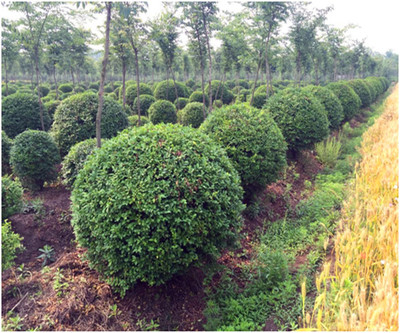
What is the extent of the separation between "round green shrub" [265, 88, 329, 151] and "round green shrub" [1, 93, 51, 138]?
7514 millimetres

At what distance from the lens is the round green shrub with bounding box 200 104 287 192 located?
5090 mm

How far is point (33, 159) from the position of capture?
5.91 meters

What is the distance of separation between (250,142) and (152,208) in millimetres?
2874

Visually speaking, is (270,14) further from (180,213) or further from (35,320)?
(35,320)

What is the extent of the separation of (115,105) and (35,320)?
20.4ft

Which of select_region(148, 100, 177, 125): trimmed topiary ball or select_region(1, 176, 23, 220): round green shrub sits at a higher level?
select_region(148, 100, 177, 125): trimmed topiary ball

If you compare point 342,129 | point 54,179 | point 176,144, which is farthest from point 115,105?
point 342,129

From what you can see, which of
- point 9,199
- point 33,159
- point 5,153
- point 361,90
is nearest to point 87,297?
point 9,199

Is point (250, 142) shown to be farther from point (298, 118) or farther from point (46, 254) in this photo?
point (46, 254)

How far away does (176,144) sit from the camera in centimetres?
347

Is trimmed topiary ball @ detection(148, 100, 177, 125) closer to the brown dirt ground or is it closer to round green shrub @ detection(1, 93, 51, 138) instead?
round green shrub @ detection(1, 93, 51, 138)

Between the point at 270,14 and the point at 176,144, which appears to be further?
the point at 270,14

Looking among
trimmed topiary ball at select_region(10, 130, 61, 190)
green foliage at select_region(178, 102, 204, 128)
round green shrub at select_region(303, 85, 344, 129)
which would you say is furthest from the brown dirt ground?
green foliage at select_region(178, 102, 204, 128)

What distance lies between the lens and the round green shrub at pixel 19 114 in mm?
8586
